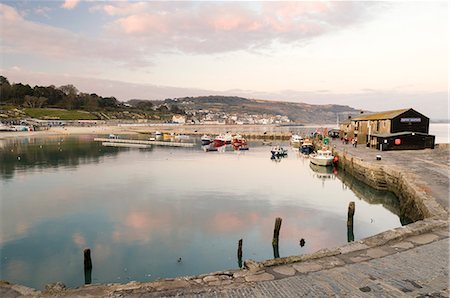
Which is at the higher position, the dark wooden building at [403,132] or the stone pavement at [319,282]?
the dark wooden building at [403,132]

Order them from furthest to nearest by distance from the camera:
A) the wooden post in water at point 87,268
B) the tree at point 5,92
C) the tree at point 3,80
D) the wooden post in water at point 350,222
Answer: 1. the tree at point 3,80
2. the tree at point 5,92
3. the wooden post in water at point 350,222
4. the wooden post in water at point 87,268

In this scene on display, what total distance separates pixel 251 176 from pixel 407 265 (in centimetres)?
→ 2992

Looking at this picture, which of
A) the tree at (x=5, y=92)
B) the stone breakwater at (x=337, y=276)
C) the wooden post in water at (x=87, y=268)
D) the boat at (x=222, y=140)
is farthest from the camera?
the tree at (x=5, y=92)

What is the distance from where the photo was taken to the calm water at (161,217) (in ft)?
49.0

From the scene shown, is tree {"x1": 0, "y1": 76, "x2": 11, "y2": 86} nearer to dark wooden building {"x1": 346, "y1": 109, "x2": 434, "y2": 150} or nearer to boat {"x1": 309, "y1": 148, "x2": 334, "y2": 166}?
boat {"x1": 309, "y1": 148, "x2": 334, "y2": 166}

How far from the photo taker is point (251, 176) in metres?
39.3

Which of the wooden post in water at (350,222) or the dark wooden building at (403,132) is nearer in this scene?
the wooden post in water at (350,222)

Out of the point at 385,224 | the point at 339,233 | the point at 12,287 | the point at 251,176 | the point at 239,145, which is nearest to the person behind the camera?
the point at 12,287

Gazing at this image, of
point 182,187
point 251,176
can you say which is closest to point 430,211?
point 182,187

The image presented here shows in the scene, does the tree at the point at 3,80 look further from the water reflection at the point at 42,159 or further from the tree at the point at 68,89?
the water reflection at the point at 42,159

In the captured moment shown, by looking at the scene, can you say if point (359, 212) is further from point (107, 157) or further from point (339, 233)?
point (107, 157)

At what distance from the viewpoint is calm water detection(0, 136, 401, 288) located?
14.9 meters

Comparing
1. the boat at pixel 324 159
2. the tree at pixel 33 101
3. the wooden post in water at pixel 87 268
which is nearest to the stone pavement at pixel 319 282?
the wooden post in water at pixel 87 268

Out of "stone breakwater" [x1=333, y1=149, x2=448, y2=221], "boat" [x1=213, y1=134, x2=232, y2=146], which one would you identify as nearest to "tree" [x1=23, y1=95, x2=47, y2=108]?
"boat" [x1=213, y1=134, x2=232, y2=146]
